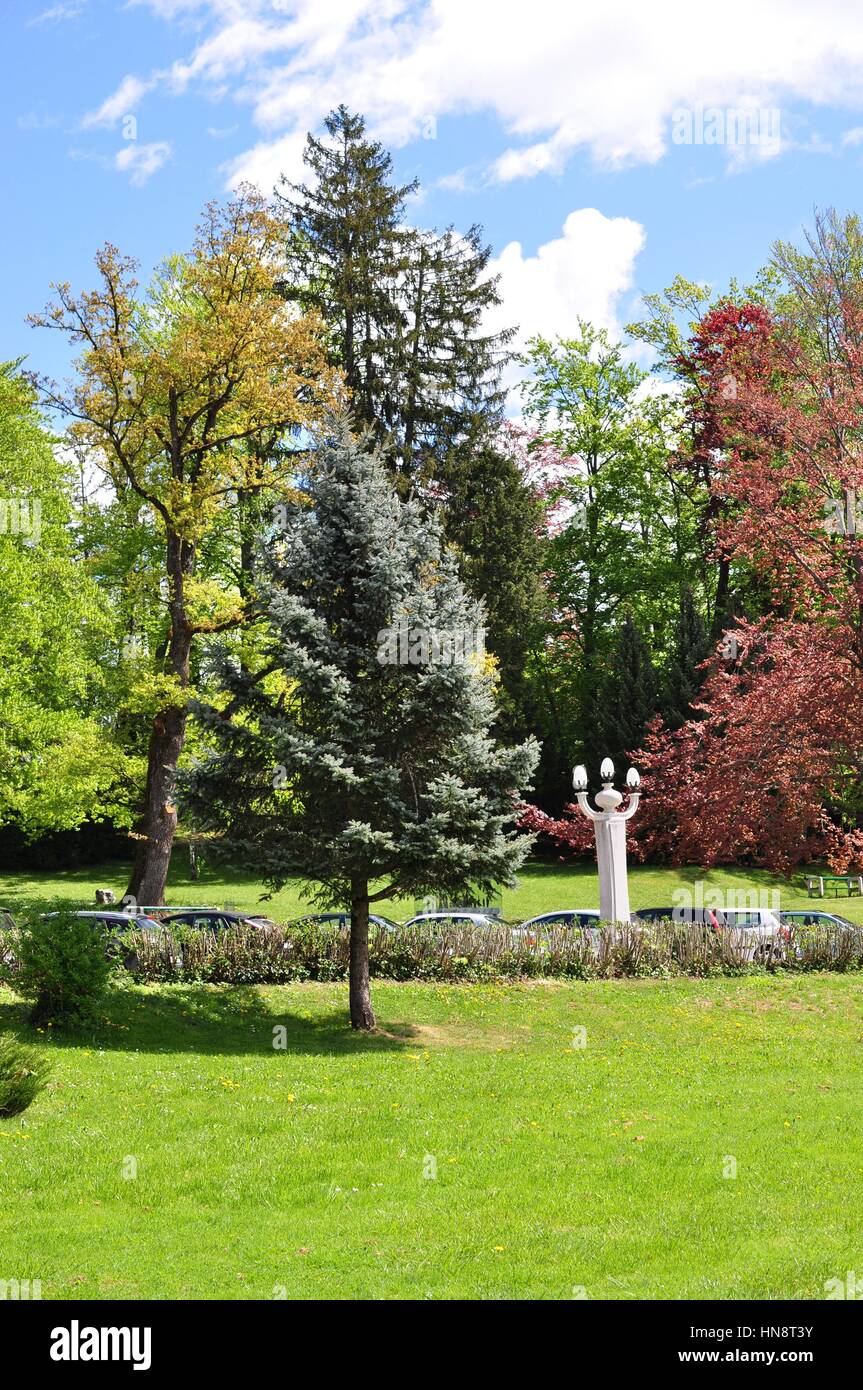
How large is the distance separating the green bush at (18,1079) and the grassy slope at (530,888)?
67.4 ft

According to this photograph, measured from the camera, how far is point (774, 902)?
33469 mm

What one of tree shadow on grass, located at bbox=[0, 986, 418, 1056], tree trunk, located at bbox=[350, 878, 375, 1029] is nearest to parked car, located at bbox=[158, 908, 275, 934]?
tree shadow on grass, located at bbox=[0, 986, 418, 1056]

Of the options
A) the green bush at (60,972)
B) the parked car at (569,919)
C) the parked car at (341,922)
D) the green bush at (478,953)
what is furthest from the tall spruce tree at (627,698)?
the green bush at (60,972)

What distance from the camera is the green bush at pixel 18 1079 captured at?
39.4 ft

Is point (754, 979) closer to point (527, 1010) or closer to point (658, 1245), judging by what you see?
point (527, 1010)

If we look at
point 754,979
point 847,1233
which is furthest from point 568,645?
point 847,1233

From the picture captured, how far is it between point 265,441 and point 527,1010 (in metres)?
20.7

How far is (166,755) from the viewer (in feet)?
83.3

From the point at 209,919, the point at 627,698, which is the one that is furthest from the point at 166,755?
the point at 627,698

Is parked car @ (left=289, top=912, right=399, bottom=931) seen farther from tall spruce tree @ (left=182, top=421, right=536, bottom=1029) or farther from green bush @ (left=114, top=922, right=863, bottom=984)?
tall spruce tree @ (left=182, top=421, right=536, bottom=1029)

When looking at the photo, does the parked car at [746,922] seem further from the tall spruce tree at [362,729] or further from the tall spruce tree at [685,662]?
the tall spruce tree at [685,662]

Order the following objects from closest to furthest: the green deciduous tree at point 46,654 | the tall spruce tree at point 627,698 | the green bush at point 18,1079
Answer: the green bush at point 18,1079 → the green deciduous tree at point 46,654 → the tall spruce tree at point 627,698

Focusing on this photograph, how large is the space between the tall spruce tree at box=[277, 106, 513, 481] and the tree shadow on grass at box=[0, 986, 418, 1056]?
25178 mm

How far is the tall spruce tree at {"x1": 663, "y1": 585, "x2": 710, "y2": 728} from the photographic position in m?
40.8
